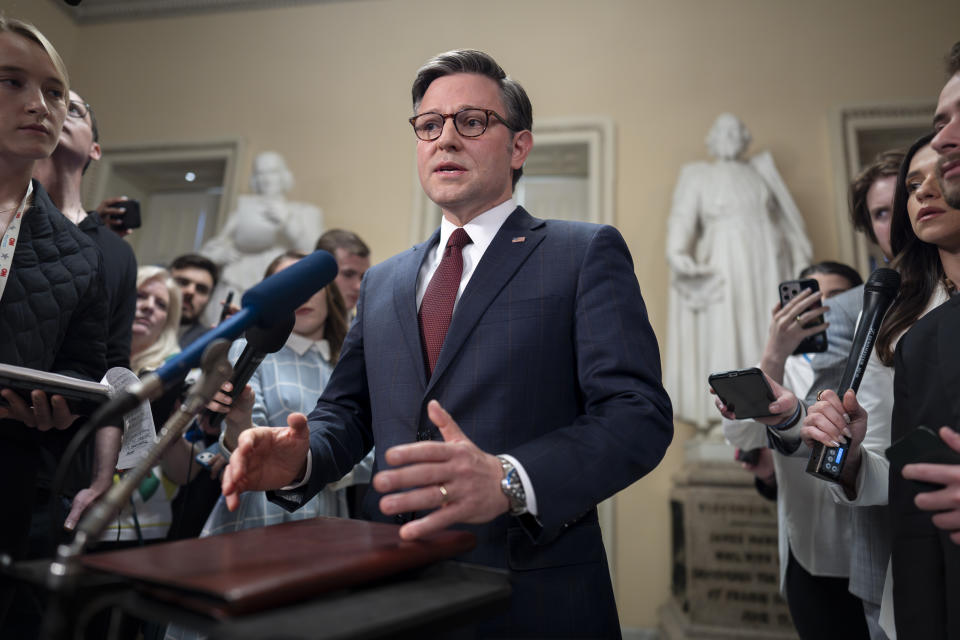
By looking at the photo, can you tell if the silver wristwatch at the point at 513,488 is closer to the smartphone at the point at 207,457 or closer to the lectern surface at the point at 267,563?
the lectern surface at the point at 267,563

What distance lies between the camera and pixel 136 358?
2.86m

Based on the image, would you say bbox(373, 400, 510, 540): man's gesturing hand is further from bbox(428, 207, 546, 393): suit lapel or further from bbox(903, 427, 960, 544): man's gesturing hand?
bbox(903, 427, 960, 544): man's gesturing hand

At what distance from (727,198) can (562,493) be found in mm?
4244

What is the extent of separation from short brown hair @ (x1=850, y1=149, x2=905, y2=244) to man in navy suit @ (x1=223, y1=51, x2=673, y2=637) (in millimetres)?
1374

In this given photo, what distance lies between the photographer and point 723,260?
4770mm

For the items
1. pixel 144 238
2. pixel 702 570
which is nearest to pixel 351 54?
pixel 144 238

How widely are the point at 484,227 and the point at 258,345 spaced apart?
2.04 feet

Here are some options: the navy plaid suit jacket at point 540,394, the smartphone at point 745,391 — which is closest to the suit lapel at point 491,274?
the navy plaid suit jacket at point 540,394

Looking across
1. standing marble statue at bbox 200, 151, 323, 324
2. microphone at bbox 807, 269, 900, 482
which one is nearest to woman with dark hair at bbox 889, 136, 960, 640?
microphone at bbox 807, 269, 900, 482

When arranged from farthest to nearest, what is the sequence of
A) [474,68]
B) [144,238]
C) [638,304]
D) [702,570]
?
[144,238] < [702,570] < [474,68] < [638,304]

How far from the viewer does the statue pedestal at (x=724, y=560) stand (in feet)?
11.8

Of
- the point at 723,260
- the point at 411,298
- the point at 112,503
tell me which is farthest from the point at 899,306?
the point at 723,260

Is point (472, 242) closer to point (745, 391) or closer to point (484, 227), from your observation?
point (484, 227)

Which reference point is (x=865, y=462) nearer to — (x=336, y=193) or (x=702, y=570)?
(x=702, y=570)
